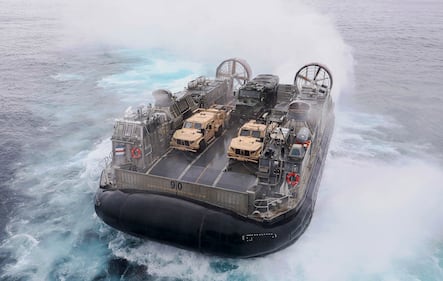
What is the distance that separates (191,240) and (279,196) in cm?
370

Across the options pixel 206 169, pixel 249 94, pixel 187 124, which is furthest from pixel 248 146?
pixel 249 94

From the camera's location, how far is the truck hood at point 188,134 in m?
17.6

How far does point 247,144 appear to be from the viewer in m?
16.9

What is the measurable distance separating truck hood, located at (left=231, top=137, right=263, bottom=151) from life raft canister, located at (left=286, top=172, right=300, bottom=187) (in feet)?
7.10

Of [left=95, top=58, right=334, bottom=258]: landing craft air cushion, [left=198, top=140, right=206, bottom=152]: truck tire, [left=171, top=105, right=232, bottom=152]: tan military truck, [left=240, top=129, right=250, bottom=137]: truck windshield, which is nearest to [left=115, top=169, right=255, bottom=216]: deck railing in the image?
[left=95, top=58, right=334, bottom=258]: landing craft air cushion

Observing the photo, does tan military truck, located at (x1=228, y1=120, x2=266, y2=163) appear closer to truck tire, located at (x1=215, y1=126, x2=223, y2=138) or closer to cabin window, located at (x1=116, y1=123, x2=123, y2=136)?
truck tire, located at (x1=215, y1=126, x2=223, y2=138)

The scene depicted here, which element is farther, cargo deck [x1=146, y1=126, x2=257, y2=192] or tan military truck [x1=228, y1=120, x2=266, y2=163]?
tan military truck [x1=228, y1=120, x2=266, y2=163]

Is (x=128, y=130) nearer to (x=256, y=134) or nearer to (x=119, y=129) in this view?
(x=119, y=129)

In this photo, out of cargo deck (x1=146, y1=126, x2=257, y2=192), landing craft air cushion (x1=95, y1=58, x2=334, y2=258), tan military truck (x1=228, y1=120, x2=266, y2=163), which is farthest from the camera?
tan military truck (x1=228, y1=120, x2=266, y2=163)

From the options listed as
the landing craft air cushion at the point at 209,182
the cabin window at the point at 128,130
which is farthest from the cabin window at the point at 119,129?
the cabin window at the point at 128,130

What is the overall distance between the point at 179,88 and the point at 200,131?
1711 cm

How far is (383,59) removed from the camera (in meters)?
46.8

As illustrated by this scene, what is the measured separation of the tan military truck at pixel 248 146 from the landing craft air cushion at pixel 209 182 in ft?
0.28

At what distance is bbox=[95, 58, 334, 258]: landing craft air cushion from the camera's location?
13.6 m
